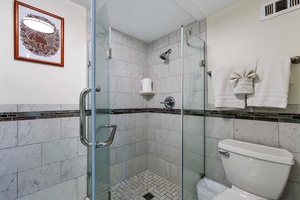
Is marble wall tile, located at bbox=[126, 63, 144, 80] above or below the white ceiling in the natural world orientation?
below

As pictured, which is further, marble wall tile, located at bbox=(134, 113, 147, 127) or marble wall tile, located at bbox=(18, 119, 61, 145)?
marble wall tile, located at bbox=(134, 113, 147, 127)

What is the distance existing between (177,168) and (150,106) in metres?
0.94

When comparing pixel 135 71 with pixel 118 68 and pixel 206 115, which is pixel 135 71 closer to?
pixel 118 68

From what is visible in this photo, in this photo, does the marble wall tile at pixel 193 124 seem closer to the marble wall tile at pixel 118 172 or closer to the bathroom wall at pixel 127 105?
the bathroom wall at pixel 127 105

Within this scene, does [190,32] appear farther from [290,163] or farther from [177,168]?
[177,168]

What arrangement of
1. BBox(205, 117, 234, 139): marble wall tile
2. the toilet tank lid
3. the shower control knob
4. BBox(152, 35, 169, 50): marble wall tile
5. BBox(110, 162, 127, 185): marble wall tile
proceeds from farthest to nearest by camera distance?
BBox(152, 35, 169, 50): marble wall tile, the shower control knob, BBox(110, 162, 127, 185): marble wall tile, BBox(205, 117, 234, 139): marble wall tile, the toilet tank lid

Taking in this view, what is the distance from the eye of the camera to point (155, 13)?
153 centimetres

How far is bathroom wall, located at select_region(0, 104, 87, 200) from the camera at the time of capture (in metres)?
1.08

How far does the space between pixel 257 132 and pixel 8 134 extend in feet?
6.88

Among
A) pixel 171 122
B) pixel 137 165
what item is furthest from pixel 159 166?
pixel 171 122

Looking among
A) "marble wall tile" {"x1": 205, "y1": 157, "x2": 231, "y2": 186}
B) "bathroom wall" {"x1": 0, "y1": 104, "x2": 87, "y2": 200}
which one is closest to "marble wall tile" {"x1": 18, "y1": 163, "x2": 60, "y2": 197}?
"bathroom wall" {"x1": 0, "y1": 104, "x2": 87, "y2": 200}

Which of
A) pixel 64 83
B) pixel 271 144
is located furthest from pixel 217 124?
pixel 64 83

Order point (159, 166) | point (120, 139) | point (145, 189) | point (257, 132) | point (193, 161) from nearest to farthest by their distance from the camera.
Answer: point (257, 132) → point (193, 161) → point (145, 189) → point (120, 139) → point (159, 166)

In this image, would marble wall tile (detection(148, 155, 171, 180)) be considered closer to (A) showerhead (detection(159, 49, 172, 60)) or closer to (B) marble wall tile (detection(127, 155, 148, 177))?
(B) marble wall tile (detection(127, 155, 148, 177))
